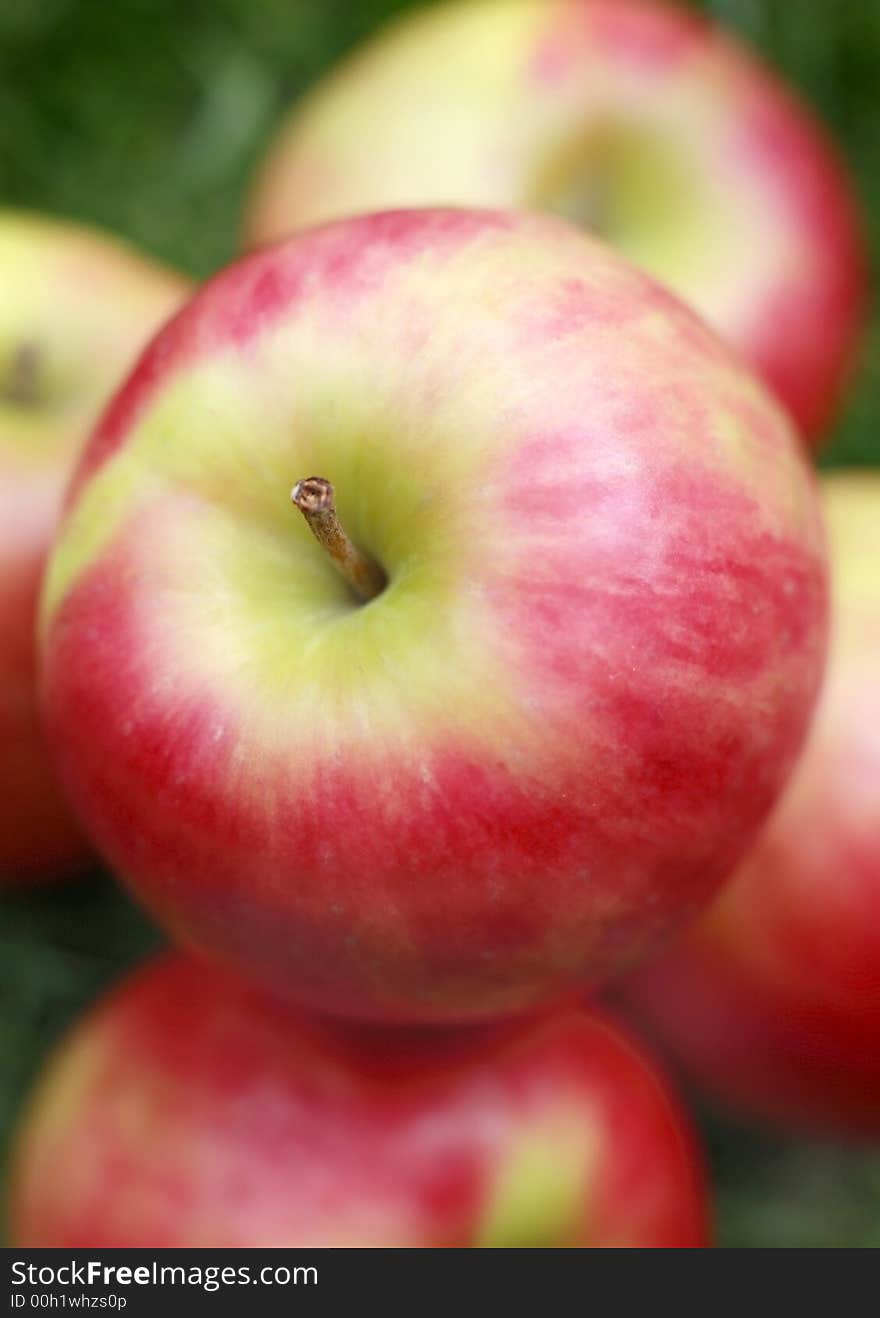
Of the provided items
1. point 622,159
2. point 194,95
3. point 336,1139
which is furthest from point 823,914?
point 194,95

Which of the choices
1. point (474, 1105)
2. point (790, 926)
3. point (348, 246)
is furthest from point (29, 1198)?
point (348, 246)

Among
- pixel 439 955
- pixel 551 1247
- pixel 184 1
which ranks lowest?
pixel 551 1247

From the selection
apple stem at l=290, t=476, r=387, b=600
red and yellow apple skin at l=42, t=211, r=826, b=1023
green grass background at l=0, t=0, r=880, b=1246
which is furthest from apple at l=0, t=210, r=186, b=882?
green grass background at l=0, t=0, r=880, b=1246

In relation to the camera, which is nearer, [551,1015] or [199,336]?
[199,336]

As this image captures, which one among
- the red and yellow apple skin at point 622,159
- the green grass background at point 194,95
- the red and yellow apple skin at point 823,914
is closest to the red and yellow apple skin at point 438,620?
the red and yellow apple skin at point 823,914

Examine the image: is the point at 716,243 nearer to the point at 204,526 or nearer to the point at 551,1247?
the point at 204,526

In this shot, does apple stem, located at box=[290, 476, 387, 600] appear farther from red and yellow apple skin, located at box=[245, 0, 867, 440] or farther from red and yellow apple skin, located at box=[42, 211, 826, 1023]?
red and yellow apple skin, located at box=[245, 0, 867, 440]
